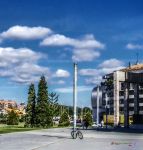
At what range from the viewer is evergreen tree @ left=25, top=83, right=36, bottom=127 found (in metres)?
85.6

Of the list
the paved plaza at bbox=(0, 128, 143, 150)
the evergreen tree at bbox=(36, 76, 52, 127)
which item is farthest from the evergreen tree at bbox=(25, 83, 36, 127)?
the paved plaza at bbox=(0, 128, 143, 150)

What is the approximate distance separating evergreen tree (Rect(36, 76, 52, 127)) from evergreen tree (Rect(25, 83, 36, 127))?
131 centimetres

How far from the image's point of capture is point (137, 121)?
81438mm

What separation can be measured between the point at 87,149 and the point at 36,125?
59001 millimetres

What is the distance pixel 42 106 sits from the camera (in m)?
85.0

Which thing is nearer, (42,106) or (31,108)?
(42,106)

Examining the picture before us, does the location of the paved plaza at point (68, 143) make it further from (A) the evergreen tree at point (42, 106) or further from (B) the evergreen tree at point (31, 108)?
(B) the evergreen tree at point (31, 108)

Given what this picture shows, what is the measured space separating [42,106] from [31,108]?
3.40m

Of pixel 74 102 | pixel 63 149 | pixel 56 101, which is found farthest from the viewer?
pixel 56 101

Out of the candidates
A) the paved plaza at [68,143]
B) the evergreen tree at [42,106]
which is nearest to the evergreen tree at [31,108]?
the evergreen tree at [42,106]

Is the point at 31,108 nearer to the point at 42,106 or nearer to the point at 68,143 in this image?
the point at 42,106

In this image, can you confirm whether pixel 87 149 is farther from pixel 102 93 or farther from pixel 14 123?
pixel 102 93

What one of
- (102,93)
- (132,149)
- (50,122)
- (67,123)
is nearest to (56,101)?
(67,123)

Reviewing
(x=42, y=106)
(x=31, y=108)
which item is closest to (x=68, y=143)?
(x=42, y=106)
